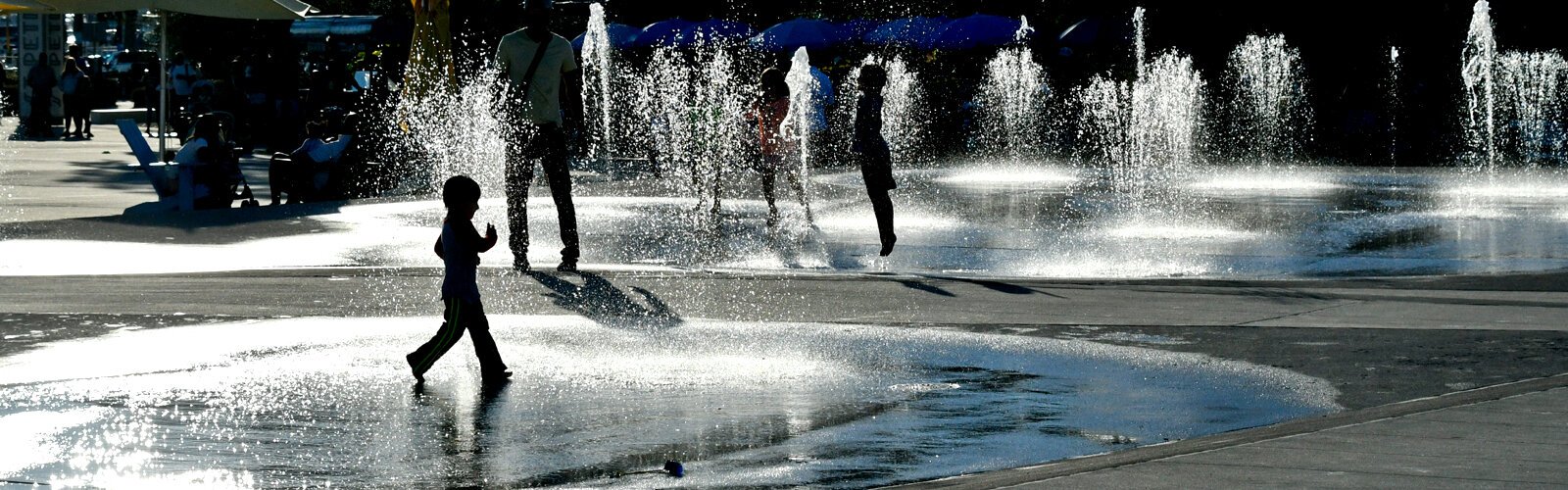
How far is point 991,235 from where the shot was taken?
578 inches

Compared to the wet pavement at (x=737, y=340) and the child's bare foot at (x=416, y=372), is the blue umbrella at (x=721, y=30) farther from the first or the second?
the child's bare foot at (x=416, y=372)

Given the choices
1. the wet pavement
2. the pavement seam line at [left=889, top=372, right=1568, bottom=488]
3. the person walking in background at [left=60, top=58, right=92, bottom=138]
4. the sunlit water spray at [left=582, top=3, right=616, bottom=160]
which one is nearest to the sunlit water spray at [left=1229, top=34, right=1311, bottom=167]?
the sunlit water spray at [left=582, top=3, right=616, bottom=160]

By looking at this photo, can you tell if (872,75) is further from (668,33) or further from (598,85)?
(668,33)

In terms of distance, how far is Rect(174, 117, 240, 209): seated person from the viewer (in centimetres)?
1677

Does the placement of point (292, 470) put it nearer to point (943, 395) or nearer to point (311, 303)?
point (943, 395)

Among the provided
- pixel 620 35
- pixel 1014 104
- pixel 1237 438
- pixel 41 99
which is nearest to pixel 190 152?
pixel 1237 438

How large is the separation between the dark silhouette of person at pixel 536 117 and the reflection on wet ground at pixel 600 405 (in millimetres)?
2469

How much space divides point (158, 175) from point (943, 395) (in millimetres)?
11053

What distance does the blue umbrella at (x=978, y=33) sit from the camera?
123 ft

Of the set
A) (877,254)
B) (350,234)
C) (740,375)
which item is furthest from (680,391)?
(350,234)

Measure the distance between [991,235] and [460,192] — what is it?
7.05m

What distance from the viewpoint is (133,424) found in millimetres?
6820

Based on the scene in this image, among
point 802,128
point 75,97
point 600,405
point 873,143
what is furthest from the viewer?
point 75,97

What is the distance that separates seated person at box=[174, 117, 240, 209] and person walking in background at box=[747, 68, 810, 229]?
4.60 meters
